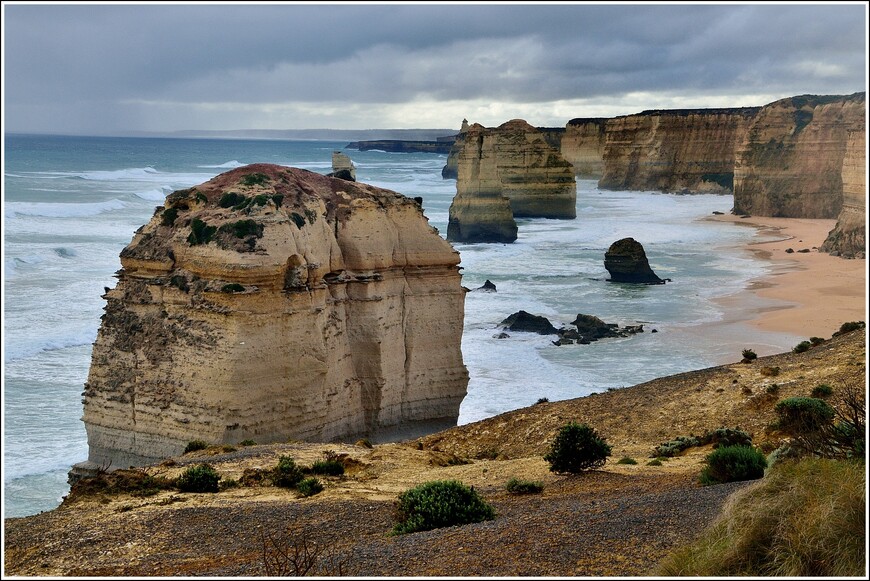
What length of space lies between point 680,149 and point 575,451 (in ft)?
331

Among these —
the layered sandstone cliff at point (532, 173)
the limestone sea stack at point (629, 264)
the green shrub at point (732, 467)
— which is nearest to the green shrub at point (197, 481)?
the green shrub at point (732, 467)

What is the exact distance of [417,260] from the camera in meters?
20.0

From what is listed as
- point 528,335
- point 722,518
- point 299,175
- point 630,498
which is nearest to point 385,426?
point 299,175

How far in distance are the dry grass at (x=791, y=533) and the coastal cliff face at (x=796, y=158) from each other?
64.0 m

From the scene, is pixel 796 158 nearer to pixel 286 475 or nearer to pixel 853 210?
pixel 853 210

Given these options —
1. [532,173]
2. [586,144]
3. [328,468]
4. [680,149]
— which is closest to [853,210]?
[532,173]

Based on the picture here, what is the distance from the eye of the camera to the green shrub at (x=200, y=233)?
55.4 feet

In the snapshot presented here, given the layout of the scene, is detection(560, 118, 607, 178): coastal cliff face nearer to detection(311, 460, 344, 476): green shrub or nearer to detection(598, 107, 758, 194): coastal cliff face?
detection(598, 107, 758, 194): coastal cliff face

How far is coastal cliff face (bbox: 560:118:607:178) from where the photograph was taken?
423 feet

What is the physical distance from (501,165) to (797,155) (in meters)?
21.8

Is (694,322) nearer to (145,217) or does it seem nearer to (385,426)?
(385,426)

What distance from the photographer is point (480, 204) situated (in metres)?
63.2

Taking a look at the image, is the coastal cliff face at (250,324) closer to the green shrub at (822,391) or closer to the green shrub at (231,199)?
the green shrub at (231,199)

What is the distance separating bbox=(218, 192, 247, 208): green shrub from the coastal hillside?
14.4 feet
